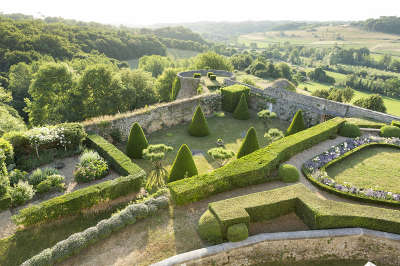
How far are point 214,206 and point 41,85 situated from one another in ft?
81.2

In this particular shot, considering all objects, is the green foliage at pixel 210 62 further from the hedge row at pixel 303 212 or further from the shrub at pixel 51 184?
the hedge row at pixel 303 212

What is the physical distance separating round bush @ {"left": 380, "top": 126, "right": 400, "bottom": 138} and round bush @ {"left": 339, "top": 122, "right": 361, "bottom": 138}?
1651mm

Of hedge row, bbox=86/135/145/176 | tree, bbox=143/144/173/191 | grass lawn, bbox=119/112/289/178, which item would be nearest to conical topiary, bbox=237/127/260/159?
grass lawn, bbox=119/112/289/178

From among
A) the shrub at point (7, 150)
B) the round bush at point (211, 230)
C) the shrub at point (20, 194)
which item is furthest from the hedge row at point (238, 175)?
the shrub at point (7, 150)

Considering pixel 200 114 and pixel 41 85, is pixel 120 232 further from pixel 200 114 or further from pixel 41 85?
pixel 41 85

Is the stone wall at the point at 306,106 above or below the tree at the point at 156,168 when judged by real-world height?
above

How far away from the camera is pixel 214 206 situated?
10.0m

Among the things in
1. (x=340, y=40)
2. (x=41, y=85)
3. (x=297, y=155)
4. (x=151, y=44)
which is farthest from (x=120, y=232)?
(x=340, y=40)

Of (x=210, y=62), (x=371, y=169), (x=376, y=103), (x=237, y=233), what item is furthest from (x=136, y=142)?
(x=210, y=62)

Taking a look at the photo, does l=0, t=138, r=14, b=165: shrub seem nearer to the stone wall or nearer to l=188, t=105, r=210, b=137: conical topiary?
l=188, t=105, r=210, b=137: conical topiary

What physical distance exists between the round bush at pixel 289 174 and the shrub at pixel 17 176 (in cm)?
1401

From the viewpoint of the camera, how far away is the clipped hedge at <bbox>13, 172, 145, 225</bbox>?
33.8ft

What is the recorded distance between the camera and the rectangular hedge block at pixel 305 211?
952cm

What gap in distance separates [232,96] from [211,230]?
18.8 meters
